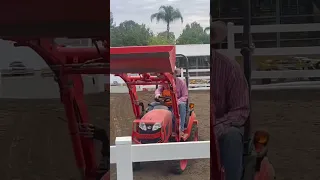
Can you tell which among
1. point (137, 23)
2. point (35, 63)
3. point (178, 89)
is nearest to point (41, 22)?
point (35, 63)

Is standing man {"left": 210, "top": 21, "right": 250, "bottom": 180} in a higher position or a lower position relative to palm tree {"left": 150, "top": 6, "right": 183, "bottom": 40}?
lower

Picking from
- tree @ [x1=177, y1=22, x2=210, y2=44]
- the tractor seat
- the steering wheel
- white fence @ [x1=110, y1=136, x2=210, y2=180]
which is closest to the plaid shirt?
tree @ [x1=177, y1=22, x2=210, y2=44]

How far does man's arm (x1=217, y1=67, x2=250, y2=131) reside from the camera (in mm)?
1124

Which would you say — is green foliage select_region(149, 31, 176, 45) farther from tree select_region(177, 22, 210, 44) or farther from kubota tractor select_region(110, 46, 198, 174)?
kubota tractor select_region(110, 46, 198, 174)

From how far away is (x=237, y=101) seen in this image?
3.73 feet

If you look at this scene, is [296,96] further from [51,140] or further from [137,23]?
[137,23]

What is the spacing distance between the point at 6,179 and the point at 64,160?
17cm

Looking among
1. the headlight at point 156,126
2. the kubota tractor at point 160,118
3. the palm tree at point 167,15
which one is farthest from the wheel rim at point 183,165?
the palm tree at point 167,15

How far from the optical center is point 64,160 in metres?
1.09

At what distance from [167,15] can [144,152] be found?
3.64ft

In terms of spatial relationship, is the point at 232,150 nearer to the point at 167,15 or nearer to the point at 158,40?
the point at 167,15

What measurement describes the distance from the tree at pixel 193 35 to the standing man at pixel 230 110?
47 centimetres

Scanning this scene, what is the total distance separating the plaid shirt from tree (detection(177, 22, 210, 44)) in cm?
47

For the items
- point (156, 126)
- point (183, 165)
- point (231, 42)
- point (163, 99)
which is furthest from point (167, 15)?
point (163, 99)
